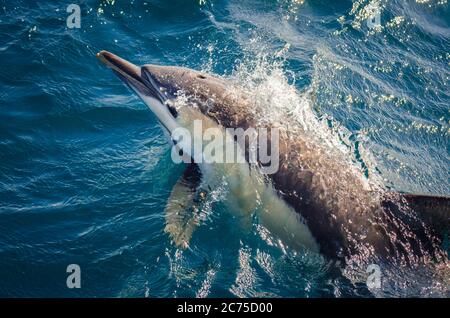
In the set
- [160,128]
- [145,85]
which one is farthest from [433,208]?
[160,128]

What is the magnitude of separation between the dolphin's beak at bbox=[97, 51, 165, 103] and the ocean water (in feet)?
3.58

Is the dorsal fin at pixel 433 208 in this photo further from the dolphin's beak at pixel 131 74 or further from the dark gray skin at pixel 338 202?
the dolphin's beak at pixel 131 74

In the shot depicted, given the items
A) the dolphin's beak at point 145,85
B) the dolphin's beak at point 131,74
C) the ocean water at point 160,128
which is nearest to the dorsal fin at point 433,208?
the ocean water at point 160,128

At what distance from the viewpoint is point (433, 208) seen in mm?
4445

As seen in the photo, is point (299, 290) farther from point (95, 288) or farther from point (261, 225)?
point (95, 288)

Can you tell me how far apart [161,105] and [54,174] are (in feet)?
5.52

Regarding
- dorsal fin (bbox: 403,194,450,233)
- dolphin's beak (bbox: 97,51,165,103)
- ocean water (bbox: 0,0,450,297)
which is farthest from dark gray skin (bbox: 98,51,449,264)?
dolphin's beak (bbox: 97,51,165,103)

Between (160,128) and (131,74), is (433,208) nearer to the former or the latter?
(131,74)

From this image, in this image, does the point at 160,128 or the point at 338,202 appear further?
the point at 160,128

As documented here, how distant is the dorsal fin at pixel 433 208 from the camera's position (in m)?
4.41

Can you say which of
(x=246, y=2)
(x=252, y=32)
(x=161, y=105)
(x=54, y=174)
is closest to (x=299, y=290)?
(x=161, y=105)

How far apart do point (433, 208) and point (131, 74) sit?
3440mm

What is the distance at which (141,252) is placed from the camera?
4957 millimetres

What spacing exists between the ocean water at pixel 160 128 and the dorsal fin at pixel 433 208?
636mm
